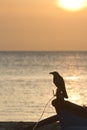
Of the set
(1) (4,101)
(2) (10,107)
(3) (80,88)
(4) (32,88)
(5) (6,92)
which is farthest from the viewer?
(3) (80,88)

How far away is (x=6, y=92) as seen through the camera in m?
46.2

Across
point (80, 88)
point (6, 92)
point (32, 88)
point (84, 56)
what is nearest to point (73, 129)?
point (6, 92)

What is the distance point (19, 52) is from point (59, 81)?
124815 millimetres

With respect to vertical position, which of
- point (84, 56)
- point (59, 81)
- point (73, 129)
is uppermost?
point (84, 56)

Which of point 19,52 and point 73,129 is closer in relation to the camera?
point 73,129

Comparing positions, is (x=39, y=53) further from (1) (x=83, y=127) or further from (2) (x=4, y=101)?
(1) (x=83, y=127)

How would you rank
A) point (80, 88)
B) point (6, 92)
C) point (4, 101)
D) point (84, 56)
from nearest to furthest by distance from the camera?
point (4, 101)
point (6, 92)
point (80, 88)
point (84, 56)

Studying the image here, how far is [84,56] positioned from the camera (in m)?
128

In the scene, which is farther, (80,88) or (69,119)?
(80,88)

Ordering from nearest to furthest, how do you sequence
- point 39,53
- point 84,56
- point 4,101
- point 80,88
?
point 4,101
point 80,88
point 84,56
point 39,53

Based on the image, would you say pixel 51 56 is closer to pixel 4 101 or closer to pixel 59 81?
pixel 4 101

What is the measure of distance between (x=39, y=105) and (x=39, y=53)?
99.8 m

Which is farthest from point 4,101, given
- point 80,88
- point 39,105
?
point 80,88

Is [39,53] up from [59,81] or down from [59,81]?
up
